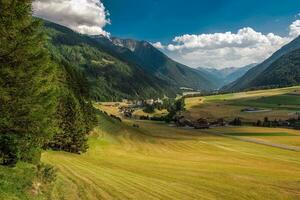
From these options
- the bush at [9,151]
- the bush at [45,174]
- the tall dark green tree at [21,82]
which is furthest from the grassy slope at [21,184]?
the tall dark green tree at [21,82]

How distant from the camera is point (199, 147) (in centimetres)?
11356

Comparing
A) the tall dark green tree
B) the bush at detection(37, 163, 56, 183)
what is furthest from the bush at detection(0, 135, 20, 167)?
the bush at detection(37, 163, 56, 183)

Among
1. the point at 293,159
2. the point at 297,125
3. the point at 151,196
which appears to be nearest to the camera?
the point at 151,196

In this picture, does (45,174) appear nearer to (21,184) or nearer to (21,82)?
(21,184)

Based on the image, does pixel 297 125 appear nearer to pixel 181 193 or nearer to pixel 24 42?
pixel 181 193

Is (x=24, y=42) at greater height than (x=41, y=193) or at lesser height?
greater

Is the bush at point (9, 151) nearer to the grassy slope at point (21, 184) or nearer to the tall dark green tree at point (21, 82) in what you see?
the tall dark green tree at point (21, 82)

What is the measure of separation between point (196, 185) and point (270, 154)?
63.9m

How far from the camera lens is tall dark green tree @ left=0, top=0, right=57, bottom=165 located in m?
28.0

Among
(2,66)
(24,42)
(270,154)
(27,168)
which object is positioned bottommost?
(270,154)

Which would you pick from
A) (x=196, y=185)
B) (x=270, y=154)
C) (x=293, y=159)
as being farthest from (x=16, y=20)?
(x=270, y=154)

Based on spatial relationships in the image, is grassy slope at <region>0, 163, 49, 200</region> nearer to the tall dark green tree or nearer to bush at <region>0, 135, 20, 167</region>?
bush at <region>0, 135, 20, 167</region>

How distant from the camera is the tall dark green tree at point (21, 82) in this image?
92.0 feet

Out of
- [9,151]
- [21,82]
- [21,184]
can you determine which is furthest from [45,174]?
[21,82]
